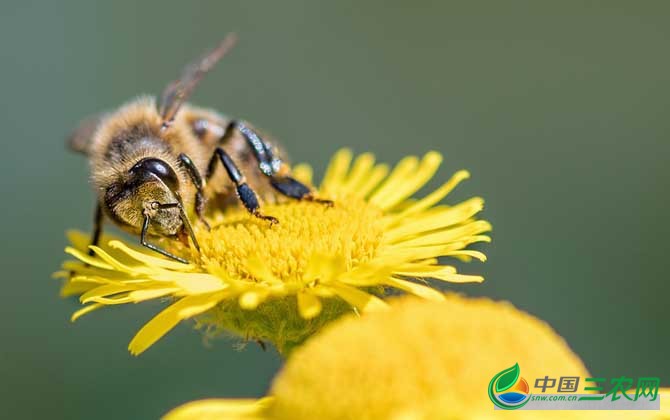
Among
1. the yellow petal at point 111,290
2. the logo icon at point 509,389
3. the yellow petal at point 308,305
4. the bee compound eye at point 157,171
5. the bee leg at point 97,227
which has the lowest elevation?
the logo icon at point 509,389

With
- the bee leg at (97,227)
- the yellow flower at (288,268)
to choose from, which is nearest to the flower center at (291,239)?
→ the yellow flower at (288,268)

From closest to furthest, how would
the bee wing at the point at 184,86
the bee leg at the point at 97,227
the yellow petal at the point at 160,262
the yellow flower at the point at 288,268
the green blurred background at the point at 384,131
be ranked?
the yellow flower at the point at 288,268 → the yellow petal at the point at 160,262 → the bee leg at the point at 97,227 → the bee wing at the point at 184,86 → the green blurred background at the point at 384,131

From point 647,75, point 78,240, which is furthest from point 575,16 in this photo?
point 78,240

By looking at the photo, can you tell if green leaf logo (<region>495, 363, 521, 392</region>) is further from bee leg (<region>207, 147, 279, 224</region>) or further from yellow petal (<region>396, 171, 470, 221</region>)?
yellow petal (<region>396, 171, 470, 221</region>)

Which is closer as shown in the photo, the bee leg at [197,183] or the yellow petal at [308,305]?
the yellow petal at [308,305]

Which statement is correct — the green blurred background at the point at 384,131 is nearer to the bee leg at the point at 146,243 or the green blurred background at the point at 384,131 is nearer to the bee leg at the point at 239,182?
the bee leg at the point at 239,182

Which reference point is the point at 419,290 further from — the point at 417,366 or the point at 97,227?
the point at 97,227

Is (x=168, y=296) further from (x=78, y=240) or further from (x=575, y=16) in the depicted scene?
(x=575, y=16)
